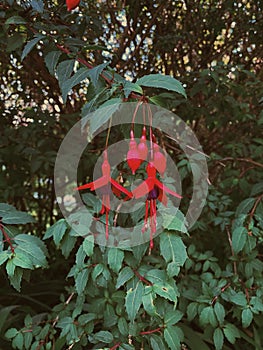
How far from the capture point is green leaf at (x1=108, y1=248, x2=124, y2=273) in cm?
77

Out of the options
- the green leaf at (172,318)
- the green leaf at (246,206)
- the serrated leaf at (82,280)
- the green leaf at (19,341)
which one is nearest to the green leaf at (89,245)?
the serrated leaf at (82,280)

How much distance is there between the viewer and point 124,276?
2.61 ft

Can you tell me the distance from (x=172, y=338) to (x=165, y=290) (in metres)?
0.14

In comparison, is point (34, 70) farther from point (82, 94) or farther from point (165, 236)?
point (165, 236)

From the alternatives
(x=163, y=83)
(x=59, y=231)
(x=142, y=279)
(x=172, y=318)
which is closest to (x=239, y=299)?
(x=172, y=318)

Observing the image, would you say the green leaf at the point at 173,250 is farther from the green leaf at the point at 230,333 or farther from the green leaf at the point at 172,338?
the green leaf at the point at 230,333

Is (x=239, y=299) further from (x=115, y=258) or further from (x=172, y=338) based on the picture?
(x=115, y=258)

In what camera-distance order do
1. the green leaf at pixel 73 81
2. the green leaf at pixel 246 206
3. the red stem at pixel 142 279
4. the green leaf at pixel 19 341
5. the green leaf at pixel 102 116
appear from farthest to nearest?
1. the green leaf at pixel 246 206
2. the green leaf at pixel 19 341
3. the red stem at pixel 142 279
4. the green leaf at pixel 73 81
5. the green leaf at pixel 102 116

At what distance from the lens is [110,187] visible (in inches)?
26.3

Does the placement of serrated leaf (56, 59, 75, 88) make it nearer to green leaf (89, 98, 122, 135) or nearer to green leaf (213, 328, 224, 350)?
green leaf (89, 98, 122, 135)

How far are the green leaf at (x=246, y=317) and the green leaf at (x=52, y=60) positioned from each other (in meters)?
0.65

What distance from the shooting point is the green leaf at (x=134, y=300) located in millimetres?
736

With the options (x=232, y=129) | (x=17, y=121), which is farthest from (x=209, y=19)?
(x=17, y=121)

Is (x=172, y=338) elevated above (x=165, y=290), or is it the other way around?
(x=165, y=290)
